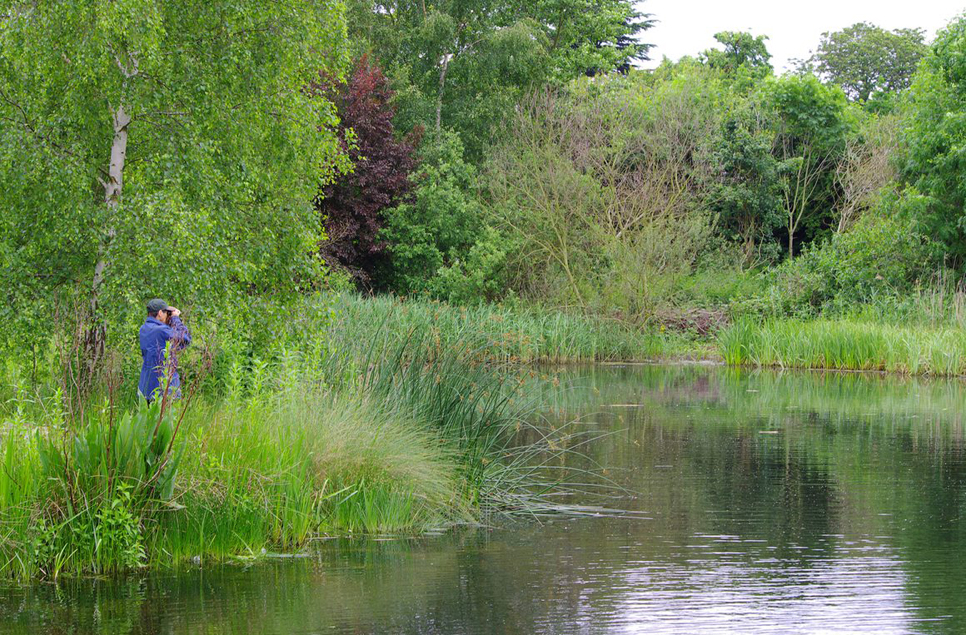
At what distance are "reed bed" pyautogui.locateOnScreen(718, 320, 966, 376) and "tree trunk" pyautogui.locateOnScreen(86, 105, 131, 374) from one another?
1715 cm

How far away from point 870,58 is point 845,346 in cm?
3192

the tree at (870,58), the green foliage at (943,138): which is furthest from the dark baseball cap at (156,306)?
the tree at (870,58)

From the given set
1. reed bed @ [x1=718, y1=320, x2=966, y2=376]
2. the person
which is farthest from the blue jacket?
reed bed @ [x1=718, y1=320, x2=966, y2=376]

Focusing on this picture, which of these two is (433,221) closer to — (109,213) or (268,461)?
(109,213)

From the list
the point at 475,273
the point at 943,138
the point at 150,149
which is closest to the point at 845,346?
the point at 943,138

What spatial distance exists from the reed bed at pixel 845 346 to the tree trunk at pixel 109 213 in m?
17.1

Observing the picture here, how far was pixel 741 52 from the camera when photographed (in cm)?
4769

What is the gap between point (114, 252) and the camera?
10.5m

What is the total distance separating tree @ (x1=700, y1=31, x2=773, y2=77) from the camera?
4697 cm

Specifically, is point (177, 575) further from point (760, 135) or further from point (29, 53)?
point (760, 135)

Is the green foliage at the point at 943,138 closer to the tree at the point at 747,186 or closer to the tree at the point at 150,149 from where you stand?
the tree at the point at 747,186

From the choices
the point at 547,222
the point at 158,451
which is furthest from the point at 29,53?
the point at 547,222

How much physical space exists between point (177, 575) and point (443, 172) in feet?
75.9

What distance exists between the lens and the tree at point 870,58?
51312 mm
